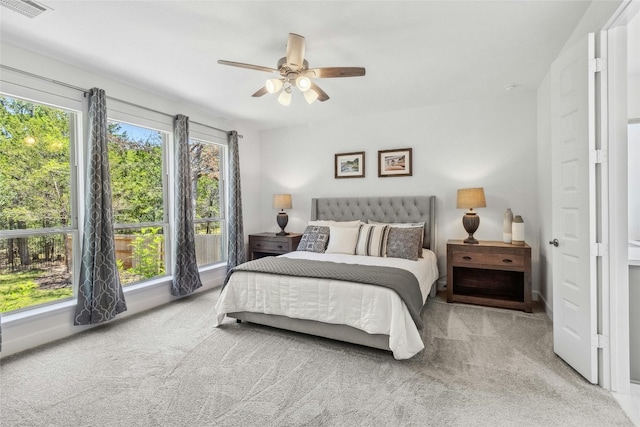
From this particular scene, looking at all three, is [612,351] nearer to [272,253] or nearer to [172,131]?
[272,253]

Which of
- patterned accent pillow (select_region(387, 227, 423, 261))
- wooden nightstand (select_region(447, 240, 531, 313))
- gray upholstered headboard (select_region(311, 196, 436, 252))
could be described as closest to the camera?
wooden nightstand (select_region(447, 240, 531, 313))

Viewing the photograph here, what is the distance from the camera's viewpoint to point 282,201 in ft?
16.5

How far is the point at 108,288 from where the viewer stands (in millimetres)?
3084

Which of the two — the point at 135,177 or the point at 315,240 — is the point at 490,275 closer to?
the point at 315,240

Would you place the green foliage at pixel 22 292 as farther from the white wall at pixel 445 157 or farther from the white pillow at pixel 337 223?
the white wall at pixel 445 157

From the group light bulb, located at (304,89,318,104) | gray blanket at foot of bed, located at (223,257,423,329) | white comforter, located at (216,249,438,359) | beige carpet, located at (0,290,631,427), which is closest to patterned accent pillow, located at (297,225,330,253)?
white comforter, located at (216,249,438,359)

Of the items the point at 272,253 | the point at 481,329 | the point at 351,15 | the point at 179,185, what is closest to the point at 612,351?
the point at 481,329

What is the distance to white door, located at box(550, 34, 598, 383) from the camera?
6.62ft

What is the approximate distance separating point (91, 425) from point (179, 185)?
108 inches

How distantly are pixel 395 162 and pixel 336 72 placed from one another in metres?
2.39

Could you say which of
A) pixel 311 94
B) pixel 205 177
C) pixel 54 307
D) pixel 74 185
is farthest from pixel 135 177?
pixel 311 94

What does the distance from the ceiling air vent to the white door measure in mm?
3698

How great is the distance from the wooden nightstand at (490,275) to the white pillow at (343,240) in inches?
45.5

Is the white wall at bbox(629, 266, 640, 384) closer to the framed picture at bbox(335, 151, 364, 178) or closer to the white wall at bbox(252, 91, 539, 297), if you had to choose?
the white wall at bbox(252, 91, 539, 297)
